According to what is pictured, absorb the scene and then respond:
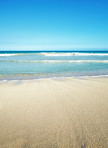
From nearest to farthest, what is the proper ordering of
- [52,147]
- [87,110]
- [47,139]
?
[52,147] < [47,139] < [87,110]

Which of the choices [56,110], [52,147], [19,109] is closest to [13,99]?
[19,109]

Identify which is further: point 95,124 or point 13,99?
point 13,99

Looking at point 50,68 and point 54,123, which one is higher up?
point 50,68

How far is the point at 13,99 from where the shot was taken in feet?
8.86

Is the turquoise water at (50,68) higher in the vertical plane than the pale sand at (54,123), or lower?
higher

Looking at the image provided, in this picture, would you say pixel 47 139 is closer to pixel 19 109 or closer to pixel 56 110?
pixel 56 110

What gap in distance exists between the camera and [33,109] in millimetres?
2207

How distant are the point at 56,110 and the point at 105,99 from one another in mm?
1258

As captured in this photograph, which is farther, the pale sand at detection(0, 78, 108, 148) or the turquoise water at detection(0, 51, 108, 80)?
the turquoise water at detection(0, 51, 108, 80)

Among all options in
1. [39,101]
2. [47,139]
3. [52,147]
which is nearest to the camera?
[52,147]

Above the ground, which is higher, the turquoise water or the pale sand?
the turquoise water

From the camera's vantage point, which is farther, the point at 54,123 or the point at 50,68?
the point at 50,68

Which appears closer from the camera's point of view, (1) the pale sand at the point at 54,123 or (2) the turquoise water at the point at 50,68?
(1) the pale sand at the point at 54,123

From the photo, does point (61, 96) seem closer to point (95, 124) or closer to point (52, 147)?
point (95, 124)
